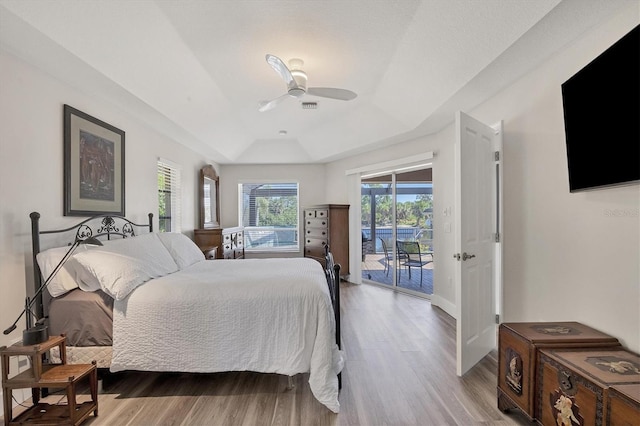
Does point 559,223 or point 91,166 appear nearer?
point 559,223

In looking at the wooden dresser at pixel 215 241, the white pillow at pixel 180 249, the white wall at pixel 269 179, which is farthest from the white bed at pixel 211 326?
the white wall at pixel 269 179

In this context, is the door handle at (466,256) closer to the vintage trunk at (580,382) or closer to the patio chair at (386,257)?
the vintage trunk at (580,382)

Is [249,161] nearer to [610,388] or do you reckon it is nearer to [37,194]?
[37,194]

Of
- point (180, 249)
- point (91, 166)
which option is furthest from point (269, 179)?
point (91, 166)

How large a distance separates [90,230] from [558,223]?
386cm

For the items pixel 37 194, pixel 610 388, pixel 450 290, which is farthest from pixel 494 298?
pixel 37 194

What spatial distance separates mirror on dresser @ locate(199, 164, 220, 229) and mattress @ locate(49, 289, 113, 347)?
3117 mm

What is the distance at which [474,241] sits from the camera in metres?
2.54

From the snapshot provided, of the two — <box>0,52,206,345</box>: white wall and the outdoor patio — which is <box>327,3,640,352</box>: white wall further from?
<box>0,52,206,345</box>: white wall

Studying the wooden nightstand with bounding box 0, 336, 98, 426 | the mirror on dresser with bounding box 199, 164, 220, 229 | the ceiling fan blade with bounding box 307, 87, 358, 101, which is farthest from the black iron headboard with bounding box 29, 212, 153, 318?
the ceiling fan blade with bounding box 307, 87, 358, 101

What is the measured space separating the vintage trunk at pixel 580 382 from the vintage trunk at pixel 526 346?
4cm

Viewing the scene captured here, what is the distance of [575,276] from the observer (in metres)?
2.03

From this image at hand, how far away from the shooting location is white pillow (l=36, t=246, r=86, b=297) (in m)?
2.00

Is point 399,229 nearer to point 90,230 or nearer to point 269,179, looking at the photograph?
point 269,179
